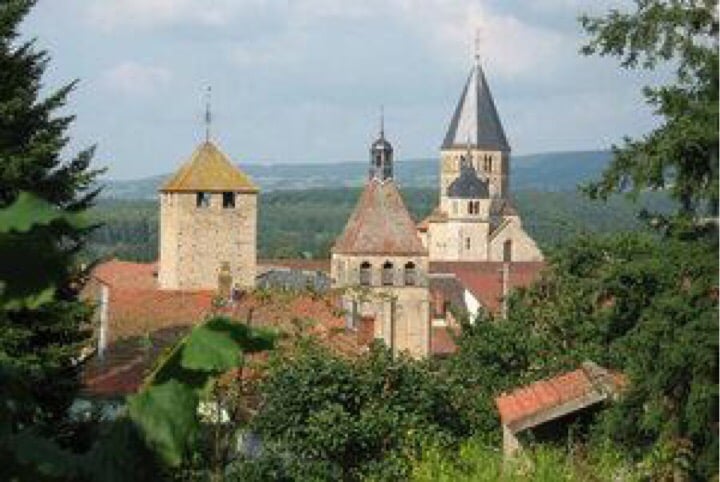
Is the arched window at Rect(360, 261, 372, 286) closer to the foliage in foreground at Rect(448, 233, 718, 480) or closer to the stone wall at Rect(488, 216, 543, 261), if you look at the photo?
the foliage in foreground at Rect(448, 233, 718, 480)

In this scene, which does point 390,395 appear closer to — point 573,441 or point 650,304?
Answer: point 573,441

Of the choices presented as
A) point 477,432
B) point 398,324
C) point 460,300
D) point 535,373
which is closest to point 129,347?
point 535,373

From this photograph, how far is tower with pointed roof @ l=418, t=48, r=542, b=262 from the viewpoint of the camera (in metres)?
123

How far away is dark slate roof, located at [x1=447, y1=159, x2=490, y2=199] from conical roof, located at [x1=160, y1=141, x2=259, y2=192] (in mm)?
63255

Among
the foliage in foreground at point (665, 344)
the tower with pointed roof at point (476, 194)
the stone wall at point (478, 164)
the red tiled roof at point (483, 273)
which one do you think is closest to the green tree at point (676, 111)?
the foliage in foreground at point (665, 344)

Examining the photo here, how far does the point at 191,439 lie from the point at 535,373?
23.5 metres

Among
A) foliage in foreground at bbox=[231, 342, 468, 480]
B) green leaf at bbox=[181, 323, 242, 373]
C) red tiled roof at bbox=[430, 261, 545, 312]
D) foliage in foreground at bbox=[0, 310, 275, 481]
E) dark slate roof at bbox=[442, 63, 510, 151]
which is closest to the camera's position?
foliage in foreground at bbox=[0, 310, 275, 481]

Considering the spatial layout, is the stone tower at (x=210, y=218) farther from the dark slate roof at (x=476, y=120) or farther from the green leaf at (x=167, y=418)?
the dark slate roof at (x=476, y=120)

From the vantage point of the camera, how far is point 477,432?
76.0 ft

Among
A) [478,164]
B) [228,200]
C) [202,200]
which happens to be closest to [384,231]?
[228,200]

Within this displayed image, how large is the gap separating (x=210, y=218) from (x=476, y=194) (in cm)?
6375

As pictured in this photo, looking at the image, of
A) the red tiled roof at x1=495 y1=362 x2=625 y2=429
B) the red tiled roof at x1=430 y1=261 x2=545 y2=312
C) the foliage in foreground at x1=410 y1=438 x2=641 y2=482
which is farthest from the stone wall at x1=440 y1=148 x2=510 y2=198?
the foliage in foreground at x1=410 y1=438 x2=641 y2=482

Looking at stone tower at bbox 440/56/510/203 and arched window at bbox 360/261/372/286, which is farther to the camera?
stone tower at bbox 440/56/510/203

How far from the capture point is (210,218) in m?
61.7
